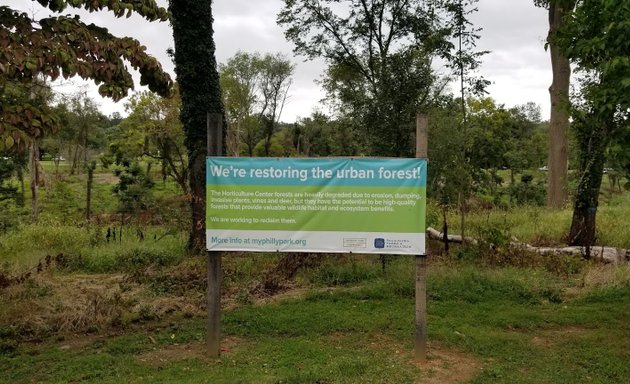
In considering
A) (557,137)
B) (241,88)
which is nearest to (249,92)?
(241,88)

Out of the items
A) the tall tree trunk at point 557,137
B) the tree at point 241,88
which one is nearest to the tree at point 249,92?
the tree at point 241,88

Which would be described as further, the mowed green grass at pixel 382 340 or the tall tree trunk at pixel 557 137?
the tall tree trunk at pixel 557 137

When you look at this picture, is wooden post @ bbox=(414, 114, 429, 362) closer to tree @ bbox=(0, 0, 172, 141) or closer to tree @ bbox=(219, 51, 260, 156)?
tree @ bbox=(0, 0, 172, 141)

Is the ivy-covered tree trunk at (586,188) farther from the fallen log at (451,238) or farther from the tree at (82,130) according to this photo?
the tree at (82,130)

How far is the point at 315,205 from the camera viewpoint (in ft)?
17.4

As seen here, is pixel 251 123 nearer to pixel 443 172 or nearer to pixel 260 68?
pixel 260 68

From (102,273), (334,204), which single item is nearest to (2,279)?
(102,273)

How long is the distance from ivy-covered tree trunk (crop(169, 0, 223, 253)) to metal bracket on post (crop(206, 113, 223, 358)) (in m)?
5.47

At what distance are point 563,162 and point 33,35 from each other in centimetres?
1864

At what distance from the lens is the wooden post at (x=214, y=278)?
5383 millimetres

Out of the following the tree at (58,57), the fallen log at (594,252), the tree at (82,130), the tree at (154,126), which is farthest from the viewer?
the tree at (82,130)

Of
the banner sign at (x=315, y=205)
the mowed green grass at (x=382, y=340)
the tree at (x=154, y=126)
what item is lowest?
the mowed green grass at (x=382, y=340)

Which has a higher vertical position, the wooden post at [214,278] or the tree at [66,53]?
the tree at [66,53]

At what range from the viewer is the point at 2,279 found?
776cm
